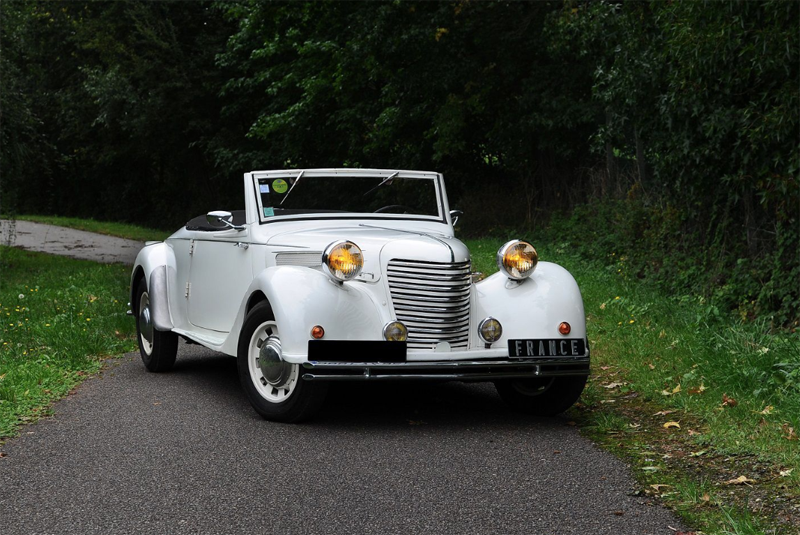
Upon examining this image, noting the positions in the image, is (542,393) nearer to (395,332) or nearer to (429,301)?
(429,301)

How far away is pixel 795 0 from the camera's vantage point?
8.31 metres

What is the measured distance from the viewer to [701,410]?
21.7ft

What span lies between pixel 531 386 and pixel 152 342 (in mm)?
3476

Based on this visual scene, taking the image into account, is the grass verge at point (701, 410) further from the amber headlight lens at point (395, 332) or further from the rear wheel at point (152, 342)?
the rear wheel at point (152, 342)

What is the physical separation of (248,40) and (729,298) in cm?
2161

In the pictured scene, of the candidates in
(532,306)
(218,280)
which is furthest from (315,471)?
(218,280)

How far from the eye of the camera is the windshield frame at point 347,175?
7.50m

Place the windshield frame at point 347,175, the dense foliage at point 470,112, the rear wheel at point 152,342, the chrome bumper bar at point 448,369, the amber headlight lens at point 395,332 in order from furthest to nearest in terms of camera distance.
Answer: the dense foliage at point 470,112, the rear wheel at point 152,342, the windshield frame at point 347,175, the amber headlight lens at point 395,332, the chrome bumper bar at point 448,369

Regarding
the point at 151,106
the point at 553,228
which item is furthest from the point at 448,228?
the point at 151,106

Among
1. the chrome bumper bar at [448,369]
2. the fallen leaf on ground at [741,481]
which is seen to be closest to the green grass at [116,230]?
the chrome bumper bar at [448,369]

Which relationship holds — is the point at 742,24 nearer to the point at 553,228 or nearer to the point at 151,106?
the point at 553,228

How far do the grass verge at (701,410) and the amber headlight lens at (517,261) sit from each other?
41.9 inches

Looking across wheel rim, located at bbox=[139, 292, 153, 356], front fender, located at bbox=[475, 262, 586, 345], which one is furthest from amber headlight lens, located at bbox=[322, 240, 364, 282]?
wheel rim, located at bbox=[139, 292, 153, 356]

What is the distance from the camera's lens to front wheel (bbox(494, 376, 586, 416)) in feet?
22.0
